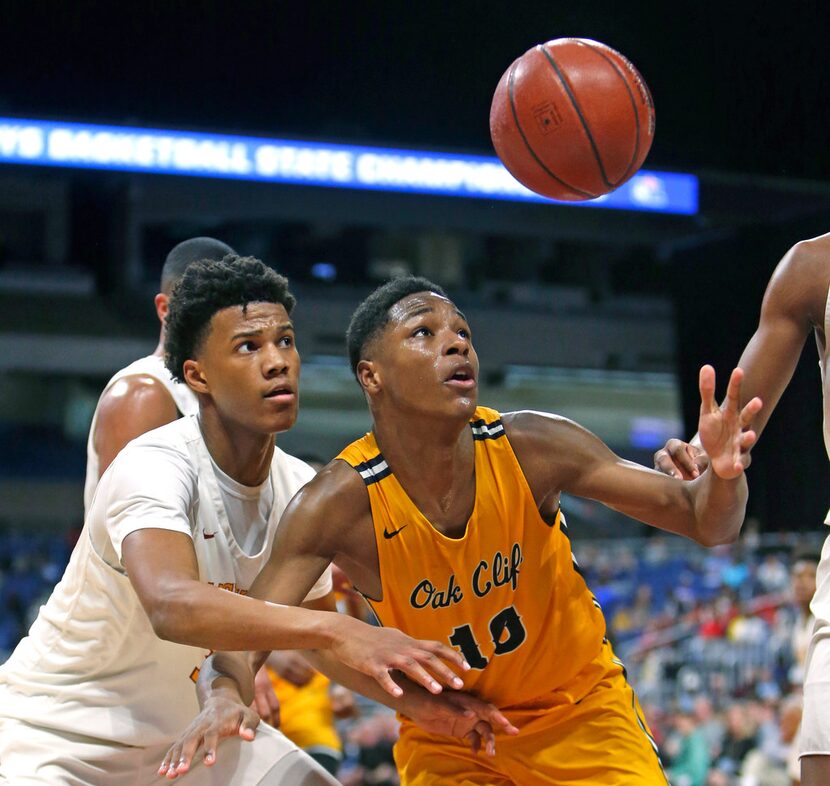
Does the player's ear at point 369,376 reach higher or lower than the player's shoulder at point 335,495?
higher

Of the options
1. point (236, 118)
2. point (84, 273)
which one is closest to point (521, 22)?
point (236, 118)

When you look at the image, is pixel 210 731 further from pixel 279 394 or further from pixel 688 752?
pixel 688 752

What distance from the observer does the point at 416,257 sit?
62.0ft

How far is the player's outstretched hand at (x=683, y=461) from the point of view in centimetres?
295

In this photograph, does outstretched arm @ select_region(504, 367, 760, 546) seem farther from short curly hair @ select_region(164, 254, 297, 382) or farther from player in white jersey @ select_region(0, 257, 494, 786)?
short curly hair @ select_region(164, 254, 297, 382)

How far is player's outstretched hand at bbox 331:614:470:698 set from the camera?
7.63 feet

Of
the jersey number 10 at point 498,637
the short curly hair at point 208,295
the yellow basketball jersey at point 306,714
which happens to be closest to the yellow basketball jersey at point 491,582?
the jersey number 10 at point 498,637

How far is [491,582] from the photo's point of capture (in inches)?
118

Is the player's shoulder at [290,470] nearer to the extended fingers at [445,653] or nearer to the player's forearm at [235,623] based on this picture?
the player's forearm at [235,623]

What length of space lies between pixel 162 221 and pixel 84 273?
8.70 ft

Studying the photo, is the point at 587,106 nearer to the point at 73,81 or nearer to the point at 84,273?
the point at 73,81

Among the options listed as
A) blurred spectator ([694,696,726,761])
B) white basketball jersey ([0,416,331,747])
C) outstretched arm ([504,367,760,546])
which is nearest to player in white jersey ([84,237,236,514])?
white basketball jersey ([0,416,331,747])

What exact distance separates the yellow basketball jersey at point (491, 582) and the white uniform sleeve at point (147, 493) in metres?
0.43

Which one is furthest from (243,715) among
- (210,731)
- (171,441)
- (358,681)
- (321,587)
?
(171,441)
